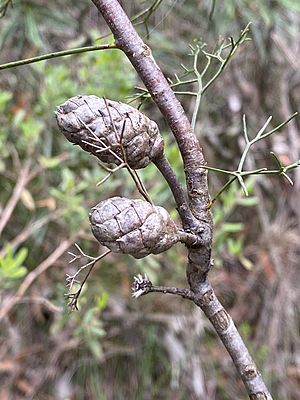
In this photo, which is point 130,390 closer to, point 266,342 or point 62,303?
point 266,342

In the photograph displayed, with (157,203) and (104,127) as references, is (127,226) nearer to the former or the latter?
(104,127)

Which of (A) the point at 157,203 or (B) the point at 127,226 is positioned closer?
(B) the point at 127,226

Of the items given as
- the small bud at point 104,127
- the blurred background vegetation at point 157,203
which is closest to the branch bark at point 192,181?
the small bud at point 104,127

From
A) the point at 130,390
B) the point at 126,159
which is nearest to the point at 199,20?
the point at 130,390

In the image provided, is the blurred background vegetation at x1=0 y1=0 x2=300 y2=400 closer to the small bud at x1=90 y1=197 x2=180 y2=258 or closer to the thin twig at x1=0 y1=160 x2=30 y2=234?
the thin twig at x1=0 y1=160 x2=30 y2=234

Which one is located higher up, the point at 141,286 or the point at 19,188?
the point at 19,188

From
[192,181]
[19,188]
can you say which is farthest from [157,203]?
A: [192,181]

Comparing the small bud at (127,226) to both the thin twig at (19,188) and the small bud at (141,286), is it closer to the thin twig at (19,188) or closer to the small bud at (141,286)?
the small bud at (141,286)
